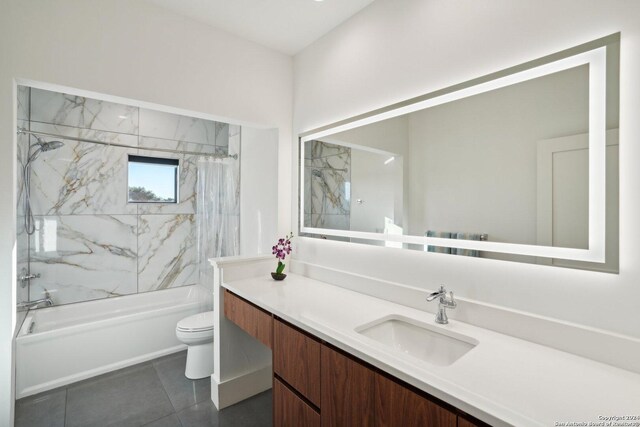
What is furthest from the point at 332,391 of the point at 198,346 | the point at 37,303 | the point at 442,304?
the point at 37,303

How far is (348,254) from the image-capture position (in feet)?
6.97

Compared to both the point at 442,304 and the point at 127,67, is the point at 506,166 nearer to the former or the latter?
the point at 442,304

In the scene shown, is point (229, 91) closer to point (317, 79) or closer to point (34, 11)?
point (317, 79)

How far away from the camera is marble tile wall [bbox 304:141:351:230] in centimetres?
219

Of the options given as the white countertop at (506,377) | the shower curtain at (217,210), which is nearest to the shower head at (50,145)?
the shower curtain at (217,210)

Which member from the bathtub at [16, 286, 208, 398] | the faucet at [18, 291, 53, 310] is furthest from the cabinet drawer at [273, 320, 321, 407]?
the faucet at [18, 291, 53, 310]

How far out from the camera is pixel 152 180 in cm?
352

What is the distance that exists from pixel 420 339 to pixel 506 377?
1.68 feet

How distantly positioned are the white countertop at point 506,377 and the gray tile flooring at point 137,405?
1147 millimetres

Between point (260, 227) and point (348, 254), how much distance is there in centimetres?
104

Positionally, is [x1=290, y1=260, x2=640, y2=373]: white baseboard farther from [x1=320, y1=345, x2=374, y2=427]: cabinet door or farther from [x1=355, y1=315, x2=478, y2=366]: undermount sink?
[x1=320, y1=345, x2=374, y2=427]: cabinet door

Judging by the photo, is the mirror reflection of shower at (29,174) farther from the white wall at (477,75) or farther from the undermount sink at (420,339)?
the undermount sink at (420,339)

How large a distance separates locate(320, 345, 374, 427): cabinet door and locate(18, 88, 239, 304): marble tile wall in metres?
2.24

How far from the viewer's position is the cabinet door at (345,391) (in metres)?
1.12
